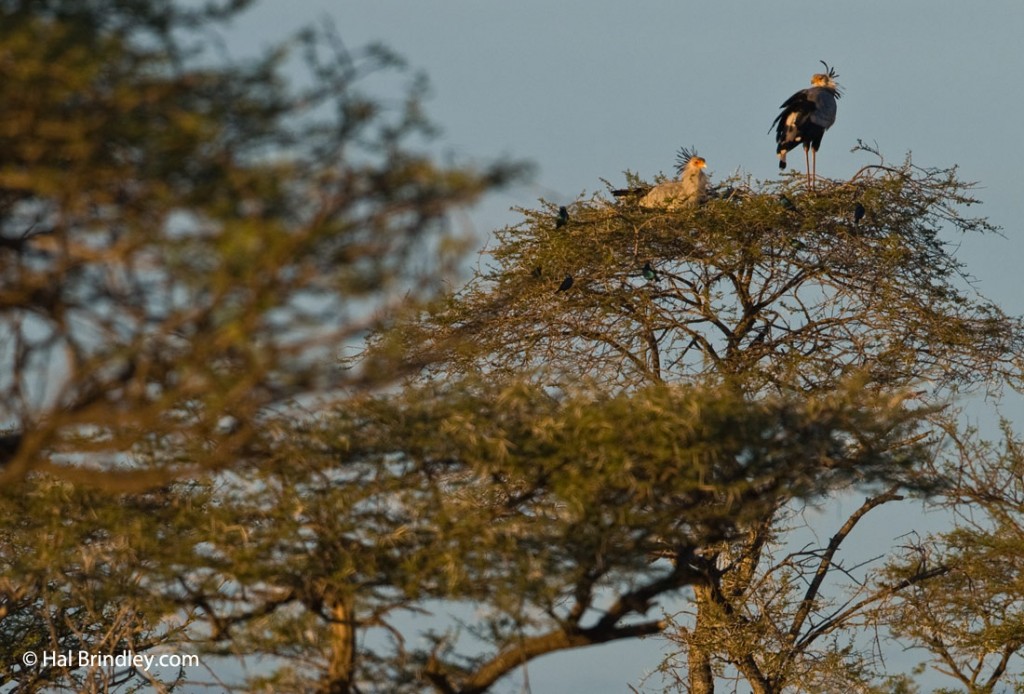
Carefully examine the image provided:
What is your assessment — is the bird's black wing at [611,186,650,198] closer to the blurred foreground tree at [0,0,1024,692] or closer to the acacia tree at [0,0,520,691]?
the blurred foreground tree at [0,0,1024,692]

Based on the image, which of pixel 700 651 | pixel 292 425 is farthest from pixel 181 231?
pixel 700 651

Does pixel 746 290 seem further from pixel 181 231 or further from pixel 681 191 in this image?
pixel 181 231

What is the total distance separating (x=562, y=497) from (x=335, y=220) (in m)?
3.06

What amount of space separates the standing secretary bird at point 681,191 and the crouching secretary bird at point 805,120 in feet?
4.61

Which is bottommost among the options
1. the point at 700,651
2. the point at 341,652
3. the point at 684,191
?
the point at 341,652

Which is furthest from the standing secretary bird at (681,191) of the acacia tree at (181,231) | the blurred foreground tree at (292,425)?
the acacia tree at (181,231)

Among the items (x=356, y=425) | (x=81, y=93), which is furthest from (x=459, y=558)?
(x=81, y=93)

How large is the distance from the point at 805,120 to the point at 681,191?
2374mm

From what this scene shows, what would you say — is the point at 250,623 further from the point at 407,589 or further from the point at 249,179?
the point at 249,179

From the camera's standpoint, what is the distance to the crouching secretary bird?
65.1 feet

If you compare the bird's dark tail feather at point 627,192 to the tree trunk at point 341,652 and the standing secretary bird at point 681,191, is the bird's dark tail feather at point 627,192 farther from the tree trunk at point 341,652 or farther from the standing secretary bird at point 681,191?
the tree trunk at point 341,652

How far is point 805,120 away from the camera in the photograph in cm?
1981

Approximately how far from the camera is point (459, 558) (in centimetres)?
1027

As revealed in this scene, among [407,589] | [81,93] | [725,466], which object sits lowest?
[407,589]
